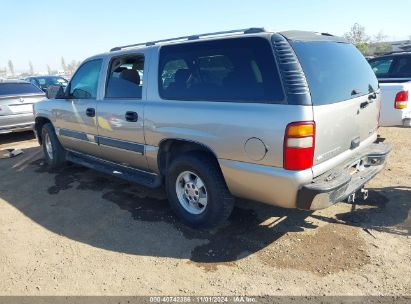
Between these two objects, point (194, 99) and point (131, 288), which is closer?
point (131, 288)

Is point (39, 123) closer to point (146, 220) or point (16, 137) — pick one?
point (146, 220)

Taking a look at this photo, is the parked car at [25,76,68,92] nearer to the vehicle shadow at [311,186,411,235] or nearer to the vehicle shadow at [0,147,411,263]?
the vehicle shadow at [0,147,411,263]

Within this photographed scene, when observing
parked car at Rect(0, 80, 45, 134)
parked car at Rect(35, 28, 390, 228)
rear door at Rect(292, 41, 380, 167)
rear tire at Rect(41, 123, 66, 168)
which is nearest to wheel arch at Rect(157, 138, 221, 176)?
parked car at Rect(35, 28, 390, 228)

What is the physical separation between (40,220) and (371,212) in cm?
388

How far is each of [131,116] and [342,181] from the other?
2.43m

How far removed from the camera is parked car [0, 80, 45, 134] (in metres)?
8.19

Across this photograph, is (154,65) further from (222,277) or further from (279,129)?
(222,277)

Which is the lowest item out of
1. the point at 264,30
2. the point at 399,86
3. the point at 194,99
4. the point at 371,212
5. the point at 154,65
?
the point at 371,212

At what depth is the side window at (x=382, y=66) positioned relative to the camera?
7164mm

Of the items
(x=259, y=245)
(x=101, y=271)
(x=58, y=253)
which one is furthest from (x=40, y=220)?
(x=259, y=245)

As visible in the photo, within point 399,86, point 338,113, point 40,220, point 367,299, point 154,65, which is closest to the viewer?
point 367,299

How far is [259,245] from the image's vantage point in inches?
134

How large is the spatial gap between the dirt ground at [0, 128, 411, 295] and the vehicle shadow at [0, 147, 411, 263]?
12mm

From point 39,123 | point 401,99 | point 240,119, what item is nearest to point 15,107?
point 39,123
